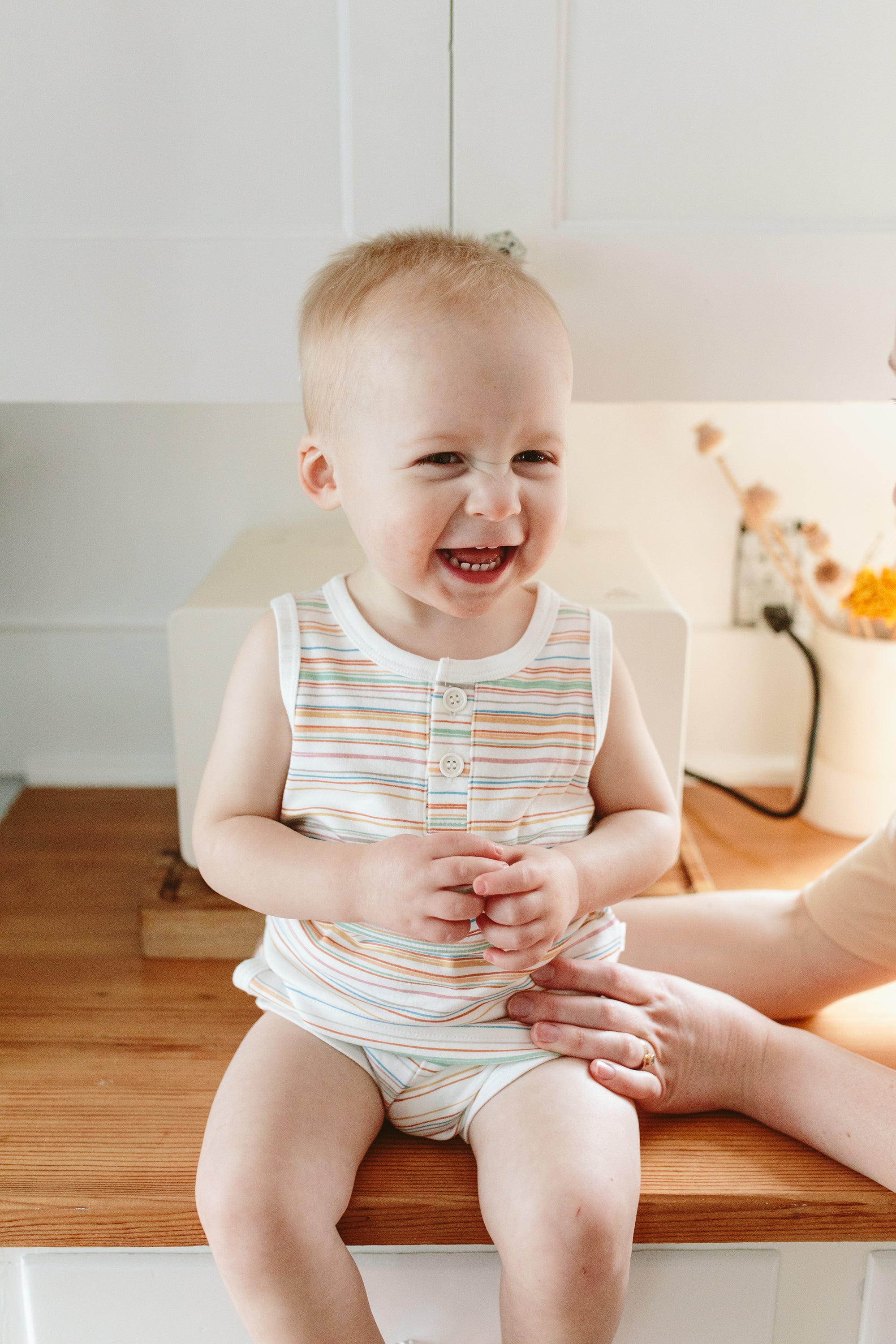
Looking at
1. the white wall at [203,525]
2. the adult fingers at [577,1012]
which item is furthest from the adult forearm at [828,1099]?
the white wall at [203,525]

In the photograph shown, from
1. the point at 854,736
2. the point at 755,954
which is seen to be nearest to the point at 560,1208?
the point at 755,954

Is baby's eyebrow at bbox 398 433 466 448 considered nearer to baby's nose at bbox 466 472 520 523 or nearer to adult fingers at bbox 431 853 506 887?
baby's nose at bbox 466 472 520 523

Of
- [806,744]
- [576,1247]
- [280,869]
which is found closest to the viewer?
[576,1247]

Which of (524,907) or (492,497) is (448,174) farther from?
(524,907)

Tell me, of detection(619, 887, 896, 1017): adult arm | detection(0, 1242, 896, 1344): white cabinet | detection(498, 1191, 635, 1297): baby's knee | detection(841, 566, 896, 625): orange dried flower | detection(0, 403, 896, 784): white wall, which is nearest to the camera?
detection(498, 1191, 635, 1297): baby's knee

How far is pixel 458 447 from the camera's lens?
686 mm

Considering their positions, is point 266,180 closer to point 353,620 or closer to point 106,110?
point 106,110

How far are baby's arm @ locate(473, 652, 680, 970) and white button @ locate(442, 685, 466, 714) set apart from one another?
4.1 inches

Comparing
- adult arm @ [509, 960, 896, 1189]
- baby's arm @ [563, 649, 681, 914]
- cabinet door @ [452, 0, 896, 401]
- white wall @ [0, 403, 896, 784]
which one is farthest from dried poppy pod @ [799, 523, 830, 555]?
adult arm @ [509, 960, 896, 1189]

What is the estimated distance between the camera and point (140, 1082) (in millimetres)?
837

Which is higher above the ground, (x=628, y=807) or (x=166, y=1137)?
(x=628, y=807)

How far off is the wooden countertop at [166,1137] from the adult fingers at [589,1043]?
0.22 feet

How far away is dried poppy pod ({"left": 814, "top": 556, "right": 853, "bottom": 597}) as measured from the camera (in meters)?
1.15

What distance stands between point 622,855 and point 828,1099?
23cm
